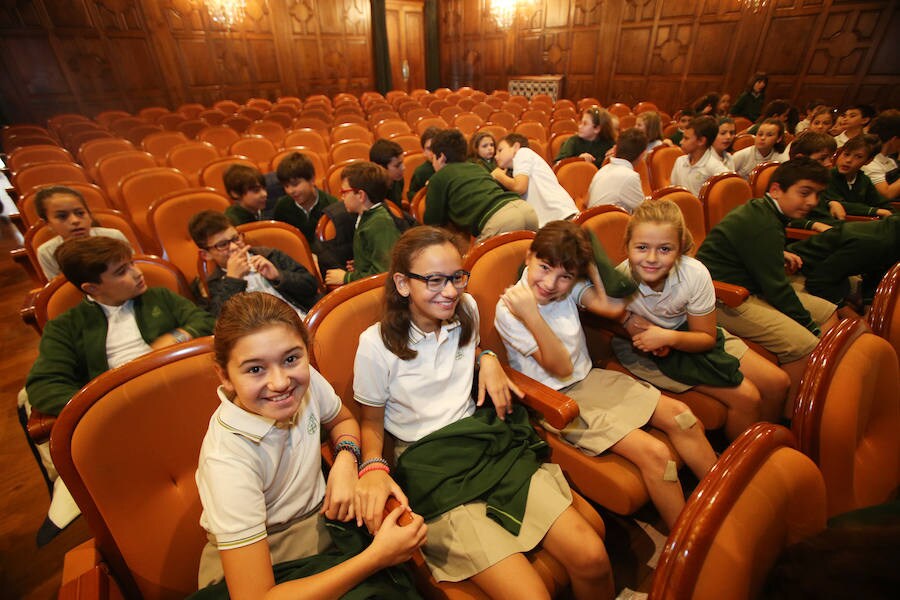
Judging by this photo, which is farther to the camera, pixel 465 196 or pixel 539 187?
pixel 539 187

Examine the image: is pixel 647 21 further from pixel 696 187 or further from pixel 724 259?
pixel 724 259

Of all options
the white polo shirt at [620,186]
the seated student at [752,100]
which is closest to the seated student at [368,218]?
the white polo shirt at [620,186]

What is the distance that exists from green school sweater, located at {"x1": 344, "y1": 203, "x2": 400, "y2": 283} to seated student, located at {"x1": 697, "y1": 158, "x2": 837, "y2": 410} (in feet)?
5.45

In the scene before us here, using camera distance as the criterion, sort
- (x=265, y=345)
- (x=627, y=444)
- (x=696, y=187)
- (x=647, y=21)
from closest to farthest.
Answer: (x=265, y=345) → (x=627, y=444) → (x=696, y=187) → (x=647, y=21)

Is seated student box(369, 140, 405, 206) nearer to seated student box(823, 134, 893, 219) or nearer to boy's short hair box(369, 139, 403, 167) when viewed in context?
boy's short hair box(369, 139, 403, 167)

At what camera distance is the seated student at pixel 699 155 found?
3189mm

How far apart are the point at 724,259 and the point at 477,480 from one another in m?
1.72

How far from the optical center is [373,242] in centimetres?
202

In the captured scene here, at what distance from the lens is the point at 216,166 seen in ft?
12.0

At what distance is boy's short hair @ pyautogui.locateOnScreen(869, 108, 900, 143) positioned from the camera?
10.5 ft

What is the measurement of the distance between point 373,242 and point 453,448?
3.85 ft

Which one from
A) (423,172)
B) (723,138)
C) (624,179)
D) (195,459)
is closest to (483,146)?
(423,172)

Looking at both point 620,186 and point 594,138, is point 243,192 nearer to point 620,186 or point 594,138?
point 620,186

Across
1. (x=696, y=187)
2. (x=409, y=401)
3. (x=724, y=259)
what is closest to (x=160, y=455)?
(x=409, y=401)
